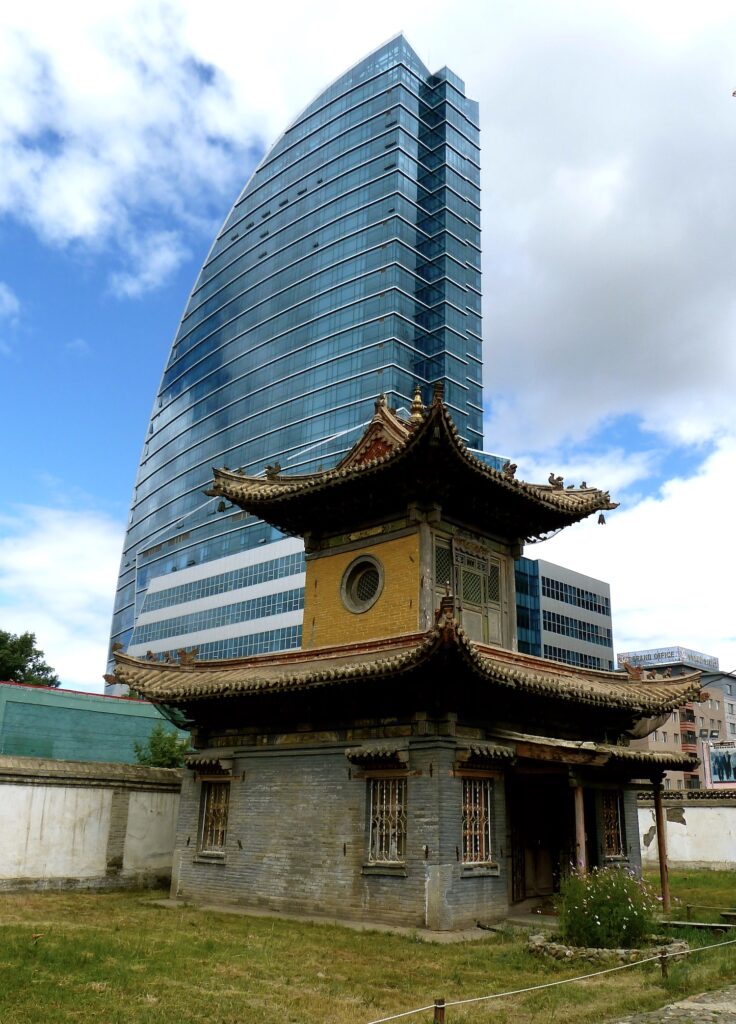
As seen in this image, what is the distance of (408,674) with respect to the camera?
50.5 ft

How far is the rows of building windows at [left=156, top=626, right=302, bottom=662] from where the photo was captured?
74.8 m

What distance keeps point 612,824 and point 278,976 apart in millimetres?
11216

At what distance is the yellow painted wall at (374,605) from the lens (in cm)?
1830

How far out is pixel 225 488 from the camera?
2044 cm

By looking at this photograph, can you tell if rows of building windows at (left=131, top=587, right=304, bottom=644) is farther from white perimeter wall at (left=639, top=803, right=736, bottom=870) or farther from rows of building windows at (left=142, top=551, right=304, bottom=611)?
white perimeter wall at (left=639, top=803, right=736, bottom=870)

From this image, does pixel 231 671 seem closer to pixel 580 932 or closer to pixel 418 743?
pixel 418 743

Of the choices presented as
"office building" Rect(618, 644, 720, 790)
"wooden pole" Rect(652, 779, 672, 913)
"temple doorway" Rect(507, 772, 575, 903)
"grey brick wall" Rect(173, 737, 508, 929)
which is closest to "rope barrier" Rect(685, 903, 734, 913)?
"wooden pole" Rect(652, 779, 672, 913)

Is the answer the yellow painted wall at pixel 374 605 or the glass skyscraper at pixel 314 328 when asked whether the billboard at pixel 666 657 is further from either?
the yellow painted wall at pixel 374 605

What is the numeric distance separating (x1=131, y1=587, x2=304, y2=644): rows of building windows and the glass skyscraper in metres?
0.22

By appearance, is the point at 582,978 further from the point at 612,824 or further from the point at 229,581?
the point at 229,581

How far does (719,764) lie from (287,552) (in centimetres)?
4090

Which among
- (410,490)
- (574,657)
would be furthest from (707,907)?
(574,657)

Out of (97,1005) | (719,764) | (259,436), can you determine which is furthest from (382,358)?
(97,1005)

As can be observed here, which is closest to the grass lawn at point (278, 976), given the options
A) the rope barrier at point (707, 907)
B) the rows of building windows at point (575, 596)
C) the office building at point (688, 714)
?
the rope barrier at point (707, 907)
